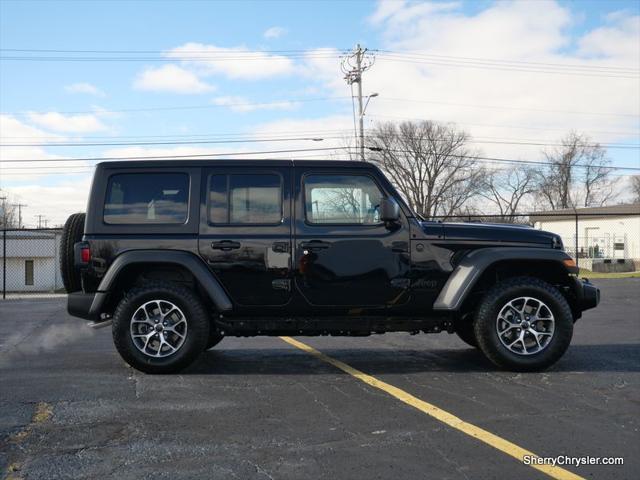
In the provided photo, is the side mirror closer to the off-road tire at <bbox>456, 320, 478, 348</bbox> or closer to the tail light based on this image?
the off-road tire at <bbox>456, 320, 478, 348</bbox>

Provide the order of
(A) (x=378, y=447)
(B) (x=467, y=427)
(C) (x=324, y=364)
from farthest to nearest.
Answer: (C) (x=324, y=364)
(B) (x=467, y=427)
(A) (x=378, y=447)

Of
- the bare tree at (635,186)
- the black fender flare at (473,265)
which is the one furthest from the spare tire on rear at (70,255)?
the bare tree at (635,186)

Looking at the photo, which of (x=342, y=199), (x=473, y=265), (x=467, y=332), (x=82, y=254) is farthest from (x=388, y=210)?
(x=82, y=254)

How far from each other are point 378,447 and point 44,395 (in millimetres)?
2957

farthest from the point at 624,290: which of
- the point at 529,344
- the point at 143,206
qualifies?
the point at 143,206

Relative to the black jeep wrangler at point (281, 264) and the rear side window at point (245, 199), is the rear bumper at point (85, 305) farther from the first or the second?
the rear side window at point (245, 199)

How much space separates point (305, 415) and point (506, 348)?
92.4 inches

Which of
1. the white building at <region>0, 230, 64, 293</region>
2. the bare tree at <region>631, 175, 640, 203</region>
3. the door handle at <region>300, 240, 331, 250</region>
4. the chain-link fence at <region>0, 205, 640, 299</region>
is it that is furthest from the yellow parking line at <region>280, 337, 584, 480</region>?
the bare tree at <region>631, 175, 640, 203</region>

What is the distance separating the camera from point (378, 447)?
153 inches

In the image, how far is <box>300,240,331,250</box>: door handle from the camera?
5973 mm

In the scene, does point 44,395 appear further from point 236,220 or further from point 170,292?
point 236,220

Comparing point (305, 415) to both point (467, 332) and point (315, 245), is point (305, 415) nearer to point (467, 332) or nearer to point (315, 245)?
point (315, 245)

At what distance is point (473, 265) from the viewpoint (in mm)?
5930

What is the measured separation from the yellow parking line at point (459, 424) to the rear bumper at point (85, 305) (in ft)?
7.97
